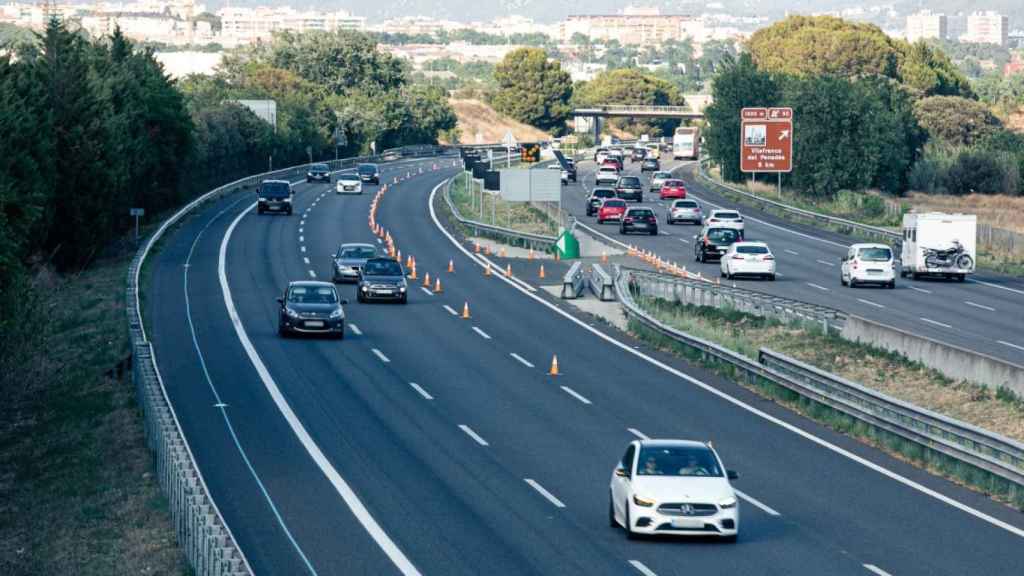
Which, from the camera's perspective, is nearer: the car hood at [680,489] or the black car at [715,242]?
the car hood at [680,489]

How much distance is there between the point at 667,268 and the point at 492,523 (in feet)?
129

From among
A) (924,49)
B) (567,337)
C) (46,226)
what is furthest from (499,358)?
(924,49)

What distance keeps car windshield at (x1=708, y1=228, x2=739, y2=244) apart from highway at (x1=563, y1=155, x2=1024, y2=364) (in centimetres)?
102

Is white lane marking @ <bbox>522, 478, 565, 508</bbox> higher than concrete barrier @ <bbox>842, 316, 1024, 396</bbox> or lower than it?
lower

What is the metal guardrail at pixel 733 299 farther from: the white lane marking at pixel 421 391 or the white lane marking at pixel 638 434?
the white lane marking at pixel 638 434

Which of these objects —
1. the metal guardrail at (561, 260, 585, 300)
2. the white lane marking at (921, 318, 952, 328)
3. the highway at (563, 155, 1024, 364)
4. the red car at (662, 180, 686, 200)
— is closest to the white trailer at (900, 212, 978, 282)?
the highway at (563, 155, 1024, 364)

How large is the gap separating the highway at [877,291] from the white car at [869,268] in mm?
368

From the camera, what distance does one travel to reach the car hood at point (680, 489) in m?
20.9

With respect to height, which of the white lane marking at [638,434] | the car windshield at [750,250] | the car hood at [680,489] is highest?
the car hood at [680,489]

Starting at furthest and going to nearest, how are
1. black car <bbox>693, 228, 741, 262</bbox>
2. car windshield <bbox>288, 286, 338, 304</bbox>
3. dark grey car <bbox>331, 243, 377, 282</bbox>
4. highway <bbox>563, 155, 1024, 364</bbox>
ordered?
black car <bbox>693, 228, 741, 262</bbox>
dark grey car <bbox>331, 243, 377, 282</bbox>
highway <bbox>563, 155, 1024, 364</bbox>
car windshield <bbox>288, 286, 338, 304</bbox>

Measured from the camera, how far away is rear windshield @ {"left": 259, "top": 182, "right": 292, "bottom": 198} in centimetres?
8594

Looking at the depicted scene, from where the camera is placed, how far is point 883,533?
2228cm

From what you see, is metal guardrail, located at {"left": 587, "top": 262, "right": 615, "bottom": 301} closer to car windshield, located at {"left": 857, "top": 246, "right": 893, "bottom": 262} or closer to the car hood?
car windshield, located at {"left": 857, "top": 246, "right": 893, "bottom": 262}

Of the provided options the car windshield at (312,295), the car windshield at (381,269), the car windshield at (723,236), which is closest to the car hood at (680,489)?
the car windshield at (312,295)
